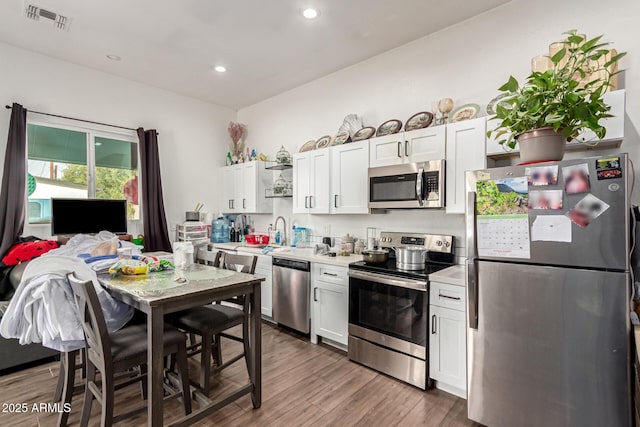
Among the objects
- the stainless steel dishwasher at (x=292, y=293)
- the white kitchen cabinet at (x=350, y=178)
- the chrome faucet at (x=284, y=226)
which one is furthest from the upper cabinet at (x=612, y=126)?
the chrome faucet at (x=284, y=226)

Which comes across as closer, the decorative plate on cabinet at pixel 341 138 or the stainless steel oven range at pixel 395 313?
the stainless steel oven range at pixel 395 313

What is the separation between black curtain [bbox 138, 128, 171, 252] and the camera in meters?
4.25

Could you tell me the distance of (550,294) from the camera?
1705 millimetres

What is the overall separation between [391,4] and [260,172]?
267cm

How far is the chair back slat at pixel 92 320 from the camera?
1.58m

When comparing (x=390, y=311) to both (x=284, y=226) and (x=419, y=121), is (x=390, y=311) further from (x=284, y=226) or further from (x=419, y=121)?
(x=284, y=226)

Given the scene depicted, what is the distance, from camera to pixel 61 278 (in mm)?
1792

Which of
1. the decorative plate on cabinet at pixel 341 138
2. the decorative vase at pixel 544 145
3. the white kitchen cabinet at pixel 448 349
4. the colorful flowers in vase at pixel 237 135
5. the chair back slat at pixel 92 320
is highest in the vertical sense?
the colorful flowers in vase at pixel 237 135

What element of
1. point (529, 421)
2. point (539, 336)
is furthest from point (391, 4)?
point (529, 421)

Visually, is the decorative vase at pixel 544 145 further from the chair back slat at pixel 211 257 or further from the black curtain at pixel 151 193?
the black curtain at pixel 151 193

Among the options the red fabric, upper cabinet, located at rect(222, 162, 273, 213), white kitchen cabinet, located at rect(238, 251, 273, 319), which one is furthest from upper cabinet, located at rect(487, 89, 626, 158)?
the red fabric

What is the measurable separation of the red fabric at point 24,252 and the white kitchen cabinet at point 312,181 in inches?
103

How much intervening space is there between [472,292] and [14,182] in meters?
4.45

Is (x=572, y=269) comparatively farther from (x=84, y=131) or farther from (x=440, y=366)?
(x=84, y=131)
